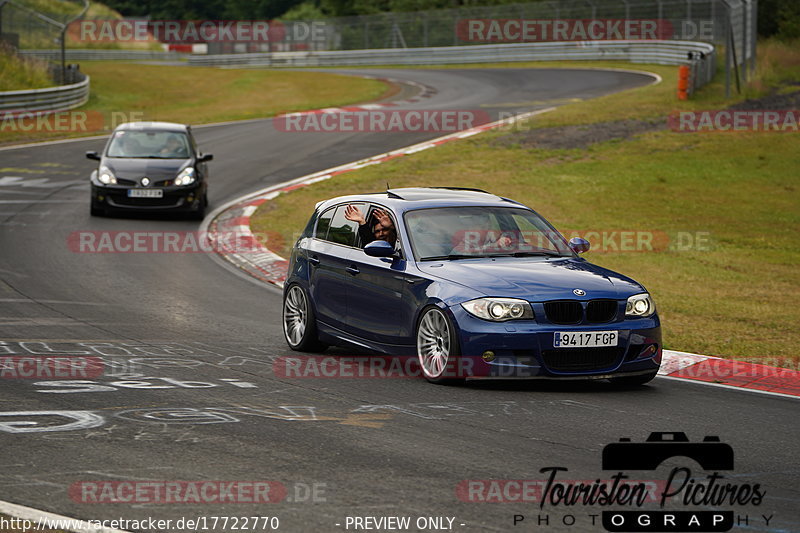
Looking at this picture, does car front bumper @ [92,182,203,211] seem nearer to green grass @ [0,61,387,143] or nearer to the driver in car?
the driver in car

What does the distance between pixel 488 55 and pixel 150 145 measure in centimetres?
4307

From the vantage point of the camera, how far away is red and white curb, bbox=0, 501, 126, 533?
5.48 meters

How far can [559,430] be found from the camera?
25.5 ft

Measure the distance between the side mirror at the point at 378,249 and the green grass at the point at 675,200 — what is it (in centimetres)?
361

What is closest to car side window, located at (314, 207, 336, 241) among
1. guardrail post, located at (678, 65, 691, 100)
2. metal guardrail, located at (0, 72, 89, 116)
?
guardrail post, located at (678, 65, 691, 100)

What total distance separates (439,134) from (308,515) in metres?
28.9

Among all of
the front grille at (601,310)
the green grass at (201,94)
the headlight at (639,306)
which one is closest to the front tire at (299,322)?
the front grille at (601,310)

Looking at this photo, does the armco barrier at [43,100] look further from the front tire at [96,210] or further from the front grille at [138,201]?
the front grille at [138,201]

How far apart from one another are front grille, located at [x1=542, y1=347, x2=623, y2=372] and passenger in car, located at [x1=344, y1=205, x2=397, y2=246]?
6.89ft

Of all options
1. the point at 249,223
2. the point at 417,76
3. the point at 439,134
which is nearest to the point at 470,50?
the point at 417,76

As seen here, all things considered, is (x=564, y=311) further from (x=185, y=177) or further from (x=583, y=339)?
(x=185, y=177)

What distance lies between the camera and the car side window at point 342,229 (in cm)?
1103

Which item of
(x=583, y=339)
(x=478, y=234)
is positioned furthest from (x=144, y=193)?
(x=583, y=339)

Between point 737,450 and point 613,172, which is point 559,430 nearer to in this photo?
point 737,450
